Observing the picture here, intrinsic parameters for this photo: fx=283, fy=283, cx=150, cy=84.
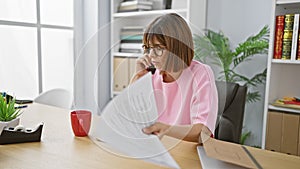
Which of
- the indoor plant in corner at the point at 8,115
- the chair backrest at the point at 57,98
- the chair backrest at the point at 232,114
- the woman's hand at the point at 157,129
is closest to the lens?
the woman's hand at the point at 157,129

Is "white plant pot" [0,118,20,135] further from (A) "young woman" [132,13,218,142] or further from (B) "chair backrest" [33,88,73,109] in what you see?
(B) "chair backrest" [33,88,73,109]

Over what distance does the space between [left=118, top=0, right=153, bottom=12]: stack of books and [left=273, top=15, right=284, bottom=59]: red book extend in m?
1.21

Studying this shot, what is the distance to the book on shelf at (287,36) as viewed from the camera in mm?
1772

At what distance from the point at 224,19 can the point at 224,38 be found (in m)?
0.21

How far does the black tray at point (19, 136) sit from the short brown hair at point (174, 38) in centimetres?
50

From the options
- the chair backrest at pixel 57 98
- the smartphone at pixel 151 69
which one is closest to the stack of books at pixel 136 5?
the chair backrest at pixel 57 98

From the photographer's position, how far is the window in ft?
8.11

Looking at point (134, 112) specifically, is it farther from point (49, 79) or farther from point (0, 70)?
point (49, 79)

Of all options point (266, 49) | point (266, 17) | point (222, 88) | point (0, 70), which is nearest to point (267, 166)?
point (222, 88)

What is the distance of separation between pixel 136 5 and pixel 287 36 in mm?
1319

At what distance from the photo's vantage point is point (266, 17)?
2.13m

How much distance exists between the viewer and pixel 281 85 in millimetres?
1966

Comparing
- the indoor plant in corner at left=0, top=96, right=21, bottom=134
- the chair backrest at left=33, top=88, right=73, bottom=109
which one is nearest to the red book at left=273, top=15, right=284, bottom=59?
the chair backrest at left=33, top=88, right=73, bottom=109

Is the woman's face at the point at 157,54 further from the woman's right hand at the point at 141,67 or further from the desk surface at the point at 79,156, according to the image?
the desk surface at the point at 79,156
